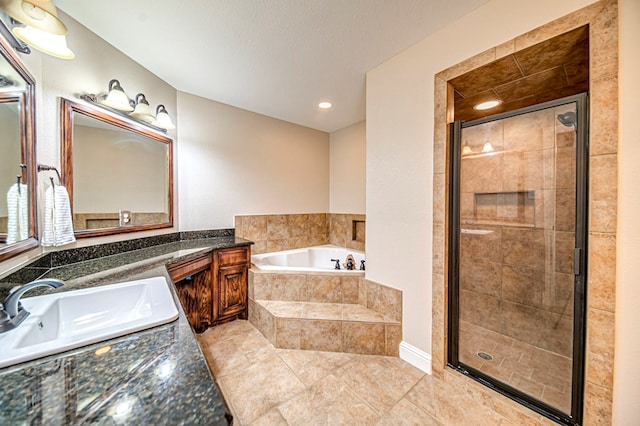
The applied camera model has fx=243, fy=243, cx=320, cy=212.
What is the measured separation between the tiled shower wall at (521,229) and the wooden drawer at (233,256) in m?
2.02

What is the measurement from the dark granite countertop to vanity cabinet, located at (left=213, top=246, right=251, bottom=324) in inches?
65.4

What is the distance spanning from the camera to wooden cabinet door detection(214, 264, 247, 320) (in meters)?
2.46

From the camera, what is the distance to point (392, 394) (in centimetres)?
161

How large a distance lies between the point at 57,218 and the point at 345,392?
2.15m

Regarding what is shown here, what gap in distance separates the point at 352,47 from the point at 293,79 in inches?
26.5

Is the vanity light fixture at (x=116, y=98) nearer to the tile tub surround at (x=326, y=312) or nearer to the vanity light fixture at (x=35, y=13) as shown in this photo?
the vanity light fixture at (x=35, y=13)

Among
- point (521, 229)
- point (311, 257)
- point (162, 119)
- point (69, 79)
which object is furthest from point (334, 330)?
point (69, 79)

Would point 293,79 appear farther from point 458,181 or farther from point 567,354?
point 567,354

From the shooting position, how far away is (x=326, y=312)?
219 centimetres

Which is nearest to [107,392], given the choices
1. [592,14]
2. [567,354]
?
[567,354]

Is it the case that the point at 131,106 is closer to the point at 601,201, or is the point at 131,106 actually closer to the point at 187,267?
the point at 187,267

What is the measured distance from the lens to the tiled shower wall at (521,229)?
1450 millimetres

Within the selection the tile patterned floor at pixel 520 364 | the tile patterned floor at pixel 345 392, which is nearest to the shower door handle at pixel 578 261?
the tile patterned floor at pixel 520 364

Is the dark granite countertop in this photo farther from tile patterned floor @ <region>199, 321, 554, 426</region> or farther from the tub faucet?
the tub faucet
